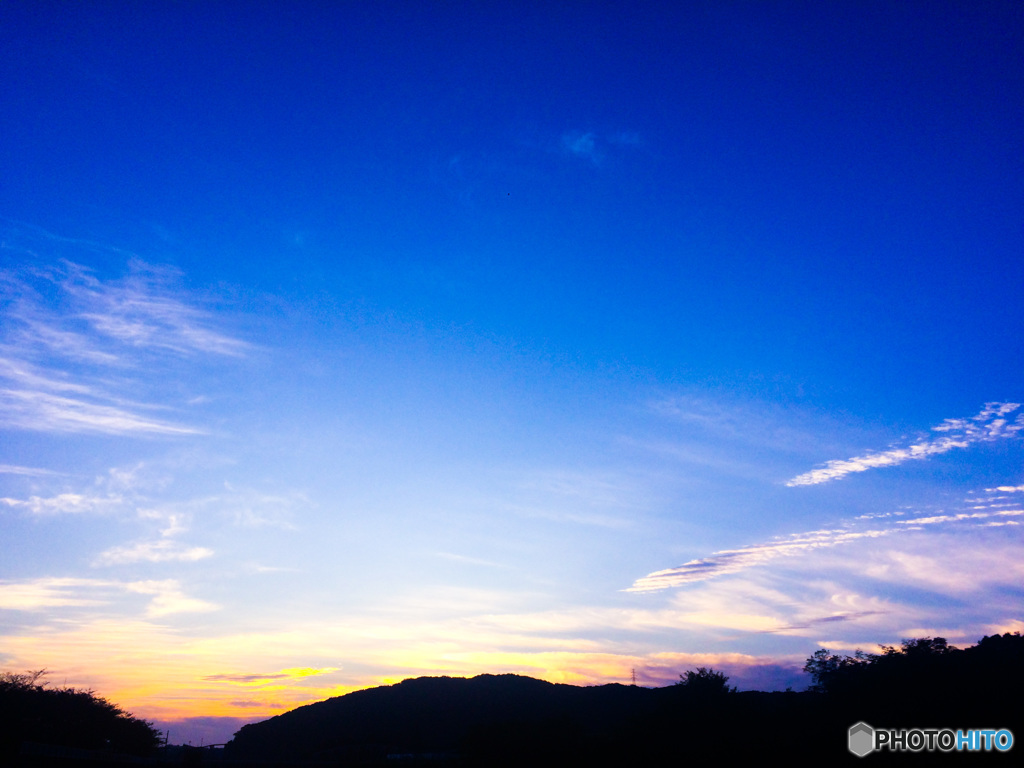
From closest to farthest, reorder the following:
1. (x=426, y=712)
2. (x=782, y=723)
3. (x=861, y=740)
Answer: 1. (x=861, y=740)
2. (x=782, y=723)
3. (x=426, y=712)

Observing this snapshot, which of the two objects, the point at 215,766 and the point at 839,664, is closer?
the point at 215,766

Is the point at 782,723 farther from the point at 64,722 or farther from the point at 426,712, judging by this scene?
the point at 426,712

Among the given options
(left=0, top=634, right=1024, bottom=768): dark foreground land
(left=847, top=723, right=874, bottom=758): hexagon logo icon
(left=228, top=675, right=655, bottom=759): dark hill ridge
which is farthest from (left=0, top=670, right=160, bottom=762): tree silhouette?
(left=847, top=723, right=874, bottom=758): hexagon logo icon

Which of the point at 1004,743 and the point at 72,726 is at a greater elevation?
the point at 1004,743

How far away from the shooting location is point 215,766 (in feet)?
178

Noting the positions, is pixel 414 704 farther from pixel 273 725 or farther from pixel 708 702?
pixel 708 702

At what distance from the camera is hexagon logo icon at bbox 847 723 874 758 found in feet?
124

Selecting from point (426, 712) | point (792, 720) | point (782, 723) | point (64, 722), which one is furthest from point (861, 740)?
point (426, 712)

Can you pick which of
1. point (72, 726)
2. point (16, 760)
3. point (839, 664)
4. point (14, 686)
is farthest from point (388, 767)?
point (839, 664)

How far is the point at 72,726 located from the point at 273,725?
75.8 m

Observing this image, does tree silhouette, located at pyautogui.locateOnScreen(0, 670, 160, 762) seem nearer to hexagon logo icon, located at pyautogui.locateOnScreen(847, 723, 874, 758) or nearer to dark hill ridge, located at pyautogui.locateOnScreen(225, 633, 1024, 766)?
dark hill ridge, located at pyautogui.locateOnScreen(225, 633, 1024, 766)

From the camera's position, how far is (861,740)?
4000 centimetres

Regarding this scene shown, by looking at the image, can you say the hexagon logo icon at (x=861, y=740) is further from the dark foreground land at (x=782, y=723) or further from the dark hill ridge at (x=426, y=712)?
the dark hill ridge at (x=426, y=712)

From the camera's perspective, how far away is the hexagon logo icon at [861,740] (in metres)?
37.7
